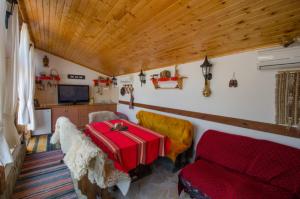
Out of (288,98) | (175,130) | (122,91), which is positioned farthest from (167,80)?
(122,91)

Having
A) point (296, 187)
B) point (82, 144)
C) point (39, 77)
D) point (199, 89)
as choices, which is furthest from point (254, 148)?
point (39, 77)

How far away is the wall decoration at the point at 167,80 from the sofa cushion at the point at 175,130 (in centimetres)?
72

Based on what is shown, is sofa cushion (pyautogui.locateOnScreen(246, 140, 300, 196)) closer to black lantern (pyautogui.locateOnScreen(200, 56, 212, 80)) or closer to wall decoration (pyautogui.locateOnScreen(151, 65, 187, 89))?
black lantern (pyautogui.locateOnScreen(200, 56, 212, 80))

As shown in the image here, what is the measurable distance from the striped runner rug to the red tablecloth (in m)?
0.76

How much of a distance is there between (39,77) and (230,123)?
5303 mm

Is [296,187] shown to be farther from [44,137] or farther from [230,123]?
[44,137]

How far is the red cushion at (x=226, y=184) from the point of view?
1.35 meters

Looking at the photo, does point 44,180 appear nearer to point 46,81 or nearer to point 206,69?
point 206,69

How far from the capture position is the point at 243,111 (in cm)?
206

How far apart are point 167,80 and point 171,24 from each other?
58.1 inches

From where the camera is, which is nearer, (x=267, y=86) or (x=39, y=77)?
(x=267, y=86)

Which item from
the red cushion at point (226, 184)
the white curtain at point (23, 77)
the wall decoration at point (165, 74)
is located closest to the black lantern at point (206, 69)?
the wall decoration at point (165, 74)

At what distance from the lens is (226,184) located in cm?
151

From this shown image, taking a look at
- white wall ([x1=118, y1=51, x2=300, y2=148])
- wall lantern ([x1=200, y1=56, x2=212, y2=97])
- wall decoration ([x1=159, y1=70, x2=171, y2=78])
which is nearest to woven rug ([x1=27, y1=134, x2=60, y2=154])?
wall decoration ([x1=159, y1=70, x2=171, y2=78])
